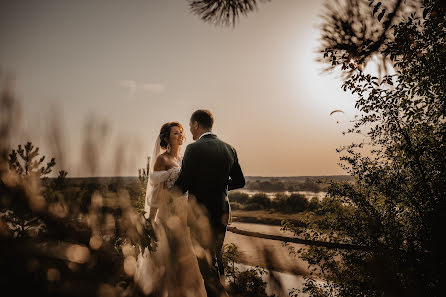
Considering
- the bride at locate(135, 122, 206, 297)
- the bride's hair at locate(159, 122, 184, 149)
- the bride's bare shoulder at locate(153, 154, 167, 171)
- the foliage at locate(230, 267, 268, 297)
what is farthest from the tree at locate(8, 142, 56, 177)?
the foliage at locate(230, 267, 268, 297)

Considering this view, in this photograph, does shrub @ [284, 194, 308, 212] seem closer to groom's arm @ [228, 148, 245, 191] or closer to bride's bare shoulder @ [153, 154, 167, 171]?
bride's bare shoulder @ [153, 154, 167, 171]

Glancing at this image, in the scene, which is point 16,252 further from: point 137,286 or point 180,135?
point 180,135

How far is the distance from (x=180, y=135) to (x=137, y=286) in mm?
3608

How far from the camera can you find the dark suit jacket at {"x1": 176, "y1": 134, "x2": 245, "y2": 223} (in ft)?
8.13

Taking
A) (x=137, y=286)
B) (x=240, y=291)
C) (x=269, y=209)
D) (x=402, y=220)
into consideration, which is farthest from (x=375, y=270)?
(x=269, y=209)

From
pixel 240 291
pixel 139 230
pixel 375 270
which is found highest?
pixel 139 230

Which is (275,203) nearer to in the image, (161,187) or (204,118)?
(161,187)

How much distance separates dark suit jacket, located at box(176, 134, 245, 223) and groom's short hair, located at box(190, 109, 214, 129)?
321 millimetres

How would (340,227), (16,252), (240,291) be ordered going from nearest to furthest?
(16,252)
(340,227)
(240,291)

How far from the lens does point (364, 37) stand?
7.25 ft

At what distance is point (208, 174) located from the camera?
8.27 feet

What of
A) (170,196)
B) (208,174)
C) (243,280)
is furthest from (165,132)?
(243,280)

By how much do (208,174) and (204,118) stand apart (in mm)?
777

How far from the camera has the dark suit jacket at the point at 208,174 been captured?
248 centimetres
